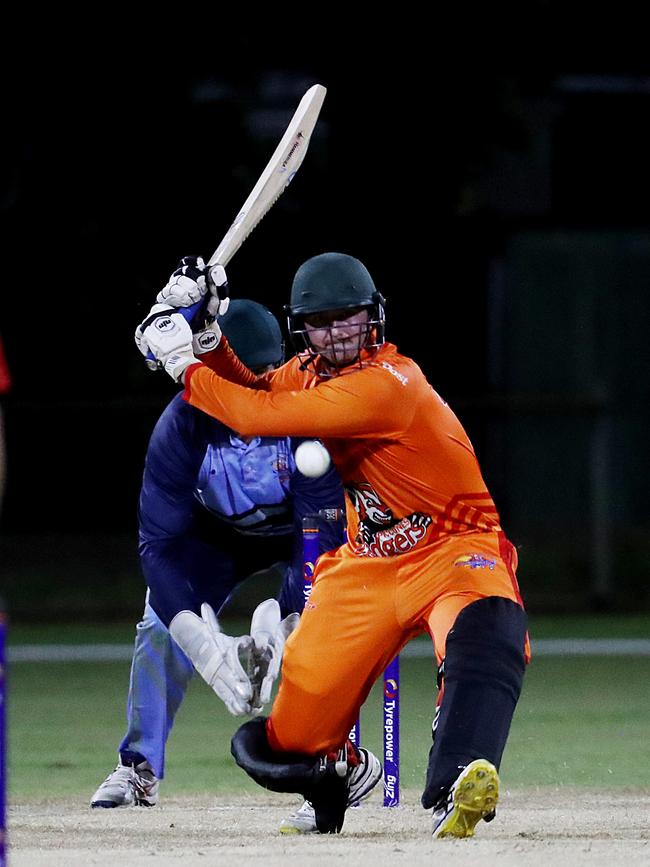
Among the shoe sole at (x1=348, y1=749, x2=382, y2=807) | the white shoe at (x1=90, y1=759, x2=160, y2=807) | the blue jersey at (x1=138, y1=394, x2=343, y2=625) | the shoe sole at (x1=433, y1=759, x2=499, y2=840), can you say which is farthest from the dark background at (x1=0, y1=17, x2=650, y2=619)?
the shoe sole at (x1=433, y1=759, x2=499, y2=840)

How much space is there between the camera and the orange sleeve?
589 centimetres

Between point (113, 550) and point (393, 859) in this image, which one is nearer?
point (393, 859)

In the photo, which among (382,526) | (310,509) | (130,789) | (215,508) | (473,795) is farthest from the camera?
(215,508)

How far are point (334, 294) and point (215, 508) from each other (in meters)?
1.52

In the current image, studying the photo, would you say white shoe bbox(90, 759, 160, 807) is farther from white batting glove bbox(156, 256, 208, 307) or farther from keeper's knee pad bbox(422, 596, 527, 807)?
white batting glove bbox(156, 256, 208, 307)

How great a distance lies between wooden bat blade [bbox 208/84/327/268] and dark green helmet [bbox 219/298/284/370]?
18.0 inches

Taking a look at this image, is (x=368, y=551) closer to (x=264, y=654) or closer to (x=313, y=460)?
(x=313, y=460)

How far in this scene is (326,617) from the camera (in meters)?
6.15

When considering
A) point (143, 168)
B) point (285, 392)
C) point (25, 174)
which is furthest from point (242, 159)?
point (285, 392)

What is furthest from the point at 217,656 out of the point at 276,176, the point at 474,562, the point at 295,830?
the point at 276,176

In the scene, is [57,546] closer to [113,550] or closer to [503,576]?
[113,550]

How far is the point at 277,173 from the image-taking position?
6.83 meters

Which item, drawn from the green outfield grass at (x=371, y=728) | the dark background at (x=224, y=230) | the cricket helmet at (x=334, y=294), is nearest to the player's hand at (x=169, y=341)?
the cricket helmet at (x=334, y=294)

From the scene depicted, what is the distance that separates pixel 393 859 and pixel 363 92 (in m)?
10.6
